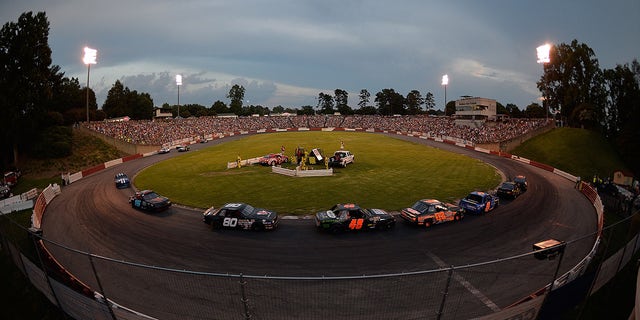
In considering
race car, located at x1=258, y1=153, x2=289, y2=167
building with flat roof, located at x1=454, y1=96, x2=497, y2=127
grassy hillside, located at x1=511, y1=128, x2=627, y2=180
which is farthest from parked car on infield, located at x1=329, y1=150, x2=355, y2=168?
building with flat roof, located at x1=454, y1=96, x2=497, y2=127

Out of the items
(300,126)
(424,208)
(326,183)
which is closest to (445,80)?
(300,126)

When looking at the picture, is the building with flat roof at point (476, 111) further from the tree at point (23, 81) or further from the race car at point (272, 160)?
the tree at point (23, 81)

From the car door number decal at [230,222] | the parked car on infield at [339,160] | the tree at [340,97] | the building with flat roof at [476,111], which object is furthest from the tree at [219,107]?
the car door number decal at [230,222]

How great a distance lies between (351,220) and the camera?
59.6 ft

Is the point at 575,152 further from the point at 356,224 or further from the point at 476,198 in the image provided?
the point at 356,224

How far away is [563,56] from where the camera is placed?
219ft

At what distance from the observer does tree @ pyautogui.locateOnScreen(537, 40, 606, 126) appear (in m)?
63.0

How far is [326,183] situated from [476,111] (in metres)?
59.8

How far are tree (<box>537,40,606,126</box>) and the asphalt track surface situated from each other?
51.9 m

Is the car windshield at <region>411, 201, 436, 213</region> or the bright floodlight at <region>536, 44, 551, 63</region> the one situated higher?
the bright floodlight at <region>536, 44, 551, 63</region>

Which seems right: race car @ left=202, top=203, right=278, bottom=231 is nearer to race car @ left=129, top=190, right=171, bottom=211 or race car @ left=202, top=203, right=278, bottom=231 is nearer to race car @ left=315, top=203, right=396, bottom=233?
race car @ left=315, top=203, right=396, bottom=233

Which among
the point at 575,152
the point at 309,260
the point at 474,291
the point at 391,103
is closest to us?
the point at 474,291

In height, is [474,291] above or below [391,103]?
below

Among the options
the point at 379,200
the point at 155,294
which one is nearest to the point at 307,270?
the point at 155,294
